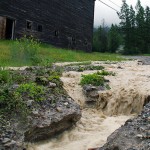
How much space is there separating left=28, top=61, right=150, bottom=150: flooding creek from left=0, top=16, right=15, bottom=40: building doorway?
13.9 meters

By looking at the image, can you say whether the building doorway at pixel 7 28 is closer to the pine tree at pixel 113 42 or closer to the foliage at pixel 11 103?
the foliage at pixel 11 103

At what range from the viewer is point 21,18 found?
2758cm

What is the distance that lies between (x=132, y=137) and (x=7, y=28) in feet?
75.2

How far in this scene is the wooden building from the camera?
26828mm

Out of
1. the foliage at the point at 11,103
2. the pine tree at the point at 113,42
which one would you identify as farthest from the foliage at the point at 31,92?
the pine tree at the point at 113,42

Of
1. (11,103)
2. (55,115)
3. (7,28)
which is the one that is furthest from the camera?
(7,28)

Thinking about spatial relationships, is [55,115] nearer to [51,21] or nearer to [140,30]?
[51,21]

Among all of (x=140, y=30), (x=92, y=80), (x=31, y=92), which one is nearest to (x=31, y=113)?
(x=31, y=92)

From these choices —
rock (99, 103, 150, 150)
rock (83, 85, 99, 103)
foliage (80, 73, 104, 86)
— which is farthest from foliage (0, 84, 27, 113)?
foliage (80, 73, 104, 86)

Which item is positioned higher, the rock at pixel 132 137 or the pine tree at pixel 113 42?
the pine tree at pixel 113 42

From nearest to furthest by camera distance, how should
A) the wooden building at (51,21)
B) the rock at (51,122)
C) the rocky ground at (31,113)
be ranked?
the rocky ground at (31,113)
the rock at (51,122)
the wooden building at (51,21)

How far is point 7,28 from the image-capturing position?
27859mm

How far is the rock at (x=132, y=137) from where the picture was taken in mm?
5941

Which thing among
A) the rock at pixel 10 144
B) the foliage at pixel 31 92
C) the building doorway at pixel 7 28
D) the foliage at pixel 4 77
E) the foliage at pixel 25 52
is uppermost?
the building doorway at pixel 7 28
